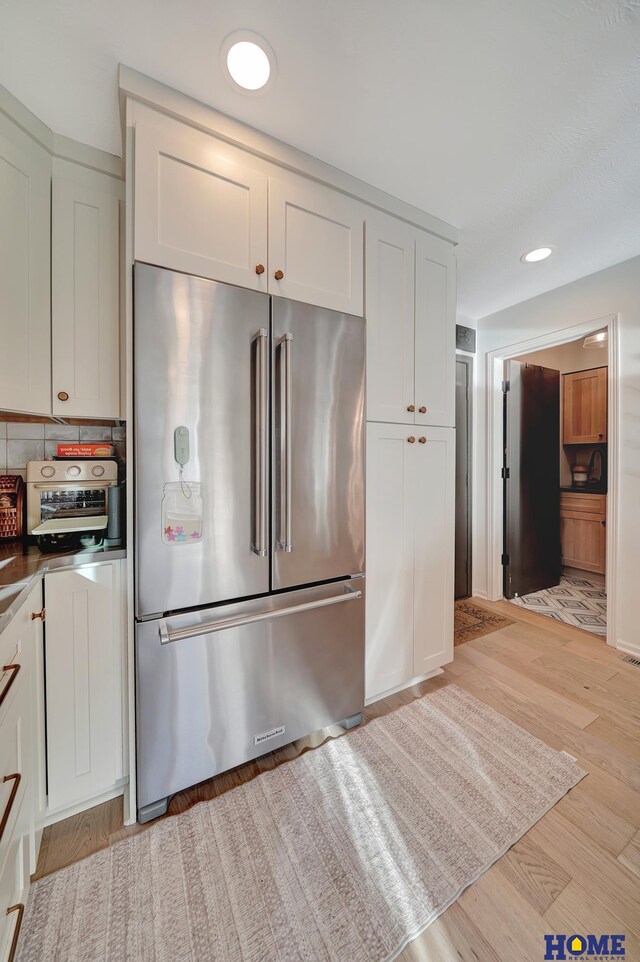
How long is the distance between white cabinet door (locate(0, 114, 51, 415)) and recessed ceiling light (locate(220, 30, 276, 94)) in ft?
2.52

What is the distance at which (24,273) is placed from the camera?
3.94ft

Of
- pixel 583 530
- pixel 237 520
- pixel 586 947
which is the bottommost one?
pixel 586 947

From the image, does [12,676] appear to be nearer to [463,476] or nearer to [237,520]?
[237,520]

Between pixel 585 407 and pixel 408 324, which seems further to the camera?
pixel 585 407

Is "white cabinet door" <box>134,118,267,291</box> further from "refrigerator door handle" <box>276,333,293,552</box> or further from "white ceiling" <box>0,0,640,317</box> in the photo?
"refrigerator door handle" <box>276,333,293,552</box>

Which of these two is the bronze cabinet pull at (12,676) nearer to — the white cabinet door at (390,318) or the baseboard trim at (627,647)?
the white cabinet door at (390,318)

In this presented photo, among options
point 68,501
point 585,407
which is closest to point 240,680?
point 68,501

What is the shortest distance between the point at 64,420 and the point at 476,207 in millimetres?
2262

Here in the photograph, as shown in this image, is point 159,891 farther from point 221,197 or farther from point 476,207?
point 476,207

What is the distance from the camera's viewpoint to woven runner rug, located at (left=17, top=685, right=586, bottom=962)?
889mm

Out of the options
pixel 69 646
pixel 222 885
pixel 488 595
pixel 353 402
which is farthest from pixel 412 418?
pixel 488 595

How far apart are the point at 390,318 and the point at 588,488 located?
12.0 ft

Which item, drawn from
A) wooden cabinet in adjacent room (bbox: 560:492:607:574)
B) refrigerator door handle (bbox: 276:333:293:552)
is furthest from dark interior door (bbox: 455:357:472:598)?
refrigerator door handle (bbox: 276:333:293:552)

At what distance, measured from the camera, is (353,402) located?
1.53 meters
